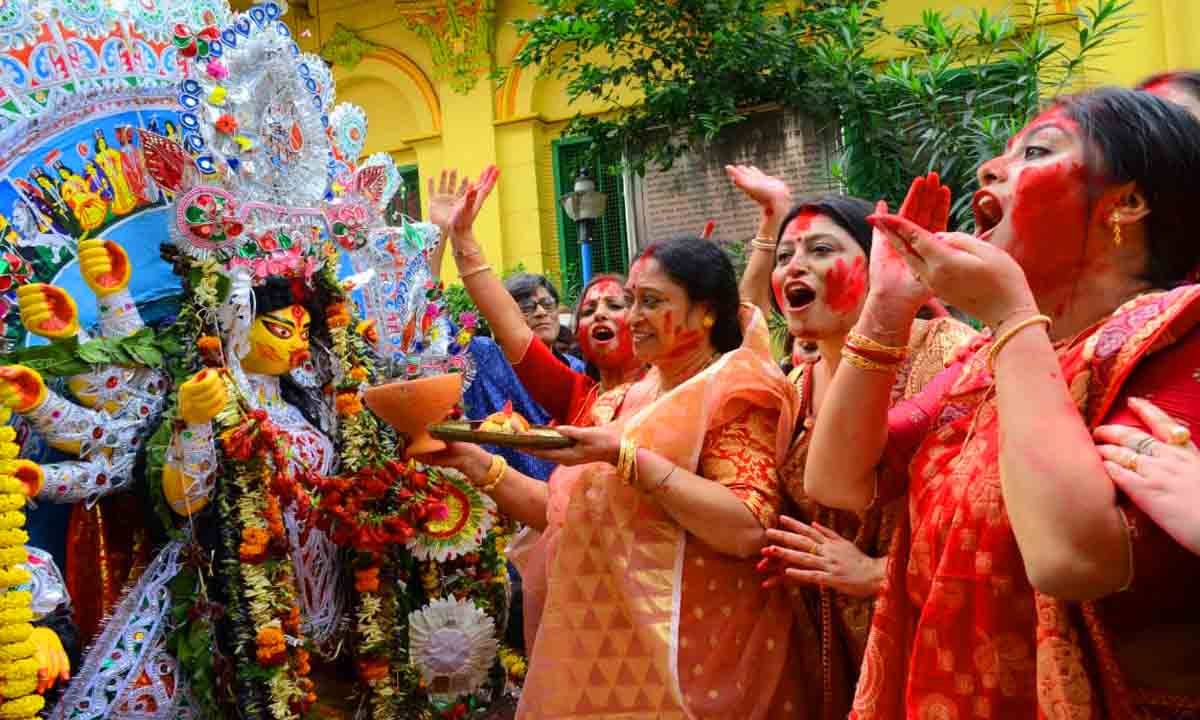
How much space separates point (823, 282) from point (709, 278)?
19.4 inches

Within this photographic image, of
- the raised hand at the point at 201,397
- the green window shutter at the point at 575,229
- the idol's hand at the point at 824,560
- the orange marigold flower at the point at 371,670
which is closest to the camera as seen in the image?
the idol's hand at the point at 824,560

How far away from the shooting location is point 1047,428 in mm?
1335

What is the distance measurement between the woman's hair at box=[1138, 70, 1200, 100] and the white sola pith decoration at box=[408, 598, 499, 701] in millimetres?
2805

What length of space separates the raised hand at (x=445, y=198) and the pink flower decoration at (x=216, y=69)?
87cm

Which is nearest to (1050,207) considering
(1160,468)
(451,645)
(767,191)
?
(1160,468)

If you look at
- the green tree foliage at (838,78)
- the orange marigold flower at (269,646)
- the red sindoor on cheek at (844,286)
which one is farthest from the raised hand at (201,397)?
the green tree foliage at (838,78)

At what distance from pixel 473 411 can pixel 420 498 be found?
3.56 ft

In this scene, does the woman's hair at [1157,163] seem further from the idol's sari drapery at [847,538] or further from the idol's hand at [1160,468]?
the idol's sari drapery at [847,538]

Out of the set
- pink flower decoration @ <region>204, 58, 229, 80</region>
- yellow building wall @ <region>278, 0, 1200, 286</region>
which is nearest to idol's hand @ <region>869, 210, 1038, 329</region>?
pink flower decoration @ <region>204, 58, 229, 80</region>

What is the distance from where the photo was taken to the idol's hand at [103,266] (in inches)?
120

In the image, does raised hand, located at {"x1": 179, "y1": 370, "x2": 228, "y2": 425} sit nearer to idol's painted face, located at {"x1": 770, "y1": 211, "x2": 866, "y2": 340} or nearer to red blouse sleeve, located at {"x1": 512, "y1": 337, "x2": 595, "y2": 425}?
red blouse sleeve, located at {"x1": 512, "y1": 337, "x2": 595, "y2": 425}

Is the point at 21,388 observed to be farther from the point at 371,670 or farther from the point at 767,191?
the point at 767,191

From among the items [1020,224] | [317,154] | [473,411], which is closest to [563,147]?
[473,411]

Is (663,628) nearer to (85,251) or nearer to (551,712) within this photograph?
(551,712)
